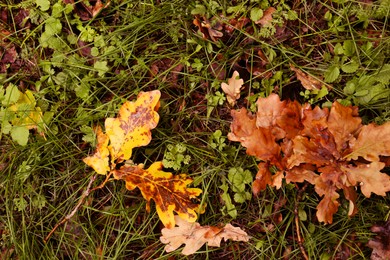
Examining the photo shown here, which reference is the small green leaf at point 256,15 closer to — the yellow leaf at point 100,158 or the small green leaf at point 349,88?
the small green leaf at point 349,88

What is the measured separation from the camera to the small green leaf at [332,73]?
245 centimetres

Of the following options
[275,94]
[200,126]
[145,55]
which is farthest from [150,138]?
Result: [275,94]

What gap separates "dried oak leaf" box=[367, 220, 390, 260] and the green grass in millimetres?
109

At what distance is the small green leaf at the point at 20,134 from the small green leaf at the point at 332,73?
5.15ft

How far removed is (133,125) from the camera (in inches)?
95.1

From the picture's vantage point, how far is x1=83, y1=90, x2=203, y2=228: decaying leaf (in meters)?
2.40

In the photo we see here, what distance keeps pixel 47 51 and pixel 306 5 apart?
1429 mm

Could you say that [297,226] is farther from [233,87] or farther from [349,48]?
[349,48]

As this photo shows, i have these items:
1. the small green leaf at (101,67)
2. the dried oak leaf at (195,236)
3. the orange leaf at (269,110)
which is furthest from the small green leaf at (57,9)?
the dried oak leaf at (195,236)

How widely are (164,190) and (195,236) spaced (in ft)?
0.91

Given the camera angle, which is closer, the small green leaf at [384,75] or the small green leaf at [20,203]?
the small green leaf at [384,75]

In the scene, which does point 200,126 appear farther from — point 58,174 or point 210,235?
point 58,174

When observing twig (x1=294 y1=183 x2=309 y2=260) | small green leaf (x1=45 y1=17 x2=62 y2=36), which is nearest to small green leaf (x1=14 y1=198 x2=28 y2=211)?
small green leaf (x1=45 y1=17 x2=62 y2=36)

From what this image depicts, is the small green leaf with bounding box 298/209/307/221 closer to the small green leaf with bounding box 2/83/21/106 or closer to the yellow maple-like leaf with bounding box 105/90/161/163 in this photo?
the yellow maple-like leaf with bounding box 105/90/161/163
